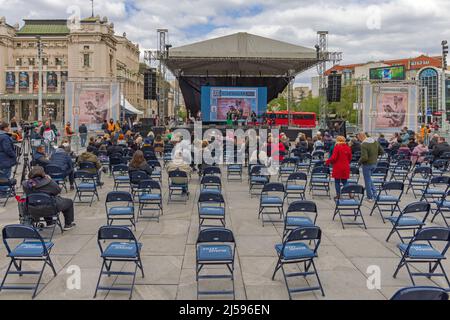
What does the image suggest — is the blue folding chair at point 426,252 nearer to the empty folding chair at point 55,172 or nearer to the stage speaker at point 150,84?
the empty folding chair at point 55,172

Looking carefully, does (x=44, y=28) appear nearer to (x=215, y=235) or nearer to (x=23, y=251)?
(x=23, y=251)

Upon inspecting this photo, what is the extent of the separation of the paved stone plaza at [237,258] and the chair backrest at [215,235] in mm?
621

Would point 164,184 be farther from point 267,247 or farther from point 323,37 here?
point 323,37

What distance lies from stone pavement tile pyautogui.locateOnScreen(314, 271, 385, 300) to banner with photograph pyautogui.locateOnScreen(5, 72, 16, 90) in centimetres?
8248

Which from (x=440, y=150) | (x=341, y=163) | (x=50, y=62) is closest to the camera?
(x=341, y=163)

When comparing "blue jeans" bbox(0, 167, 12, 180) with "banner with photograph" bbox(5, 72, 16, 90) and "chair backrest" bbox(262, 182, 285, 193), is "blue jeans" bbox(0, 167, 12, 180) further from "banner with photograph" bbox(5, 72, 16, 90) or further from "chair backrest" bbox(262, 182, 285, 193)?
"banner with photograph" bbox(5, 72, 16, 90)

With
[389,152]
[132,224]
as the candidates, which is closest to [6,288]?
[132,224]

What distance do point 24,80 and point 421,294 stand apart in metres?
82.9

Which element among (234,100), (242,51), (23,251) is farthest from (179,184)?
(234,100)

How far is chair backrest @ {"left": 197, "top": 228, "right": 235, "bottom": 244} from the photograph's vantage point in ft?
18.5

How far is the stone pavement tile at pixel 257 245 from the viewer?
7.18m

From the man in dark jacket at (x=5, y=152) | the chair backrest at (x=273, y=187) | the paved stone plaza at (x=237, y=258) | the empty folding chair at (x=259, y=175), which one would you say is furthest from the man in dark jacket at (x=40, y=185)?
the empty folding chair at (x=259, y=175)

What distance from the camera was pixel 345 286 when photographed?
19.0 ft

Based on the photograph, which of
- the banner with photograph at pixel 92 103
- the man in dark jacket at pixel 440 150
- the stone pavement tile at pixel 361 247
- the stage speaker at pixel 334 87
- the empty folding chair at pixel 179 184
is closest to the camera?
the stone pavement tile at pixel 361 247
